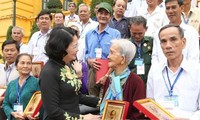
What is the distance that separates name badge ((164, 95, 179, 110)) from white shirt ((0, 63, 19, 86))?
3081 millimetres

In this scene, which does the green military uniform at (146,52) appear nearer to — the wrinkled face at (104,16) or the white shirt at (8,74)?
the wrinkled face at (104,16)

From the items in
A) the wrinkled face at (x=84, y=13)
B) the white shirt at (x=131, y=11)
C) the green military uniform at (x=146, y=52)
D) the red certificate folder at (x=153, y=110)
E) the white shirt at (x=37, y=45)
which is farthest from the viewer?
the wrinkled face at (x=84, y=13)

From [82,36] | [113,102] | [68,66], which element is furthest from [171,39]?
[82,36]

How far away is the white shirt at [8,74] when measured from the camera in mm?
5574

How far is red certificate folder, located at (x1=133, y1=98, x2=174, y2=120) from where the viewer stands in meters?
2.93

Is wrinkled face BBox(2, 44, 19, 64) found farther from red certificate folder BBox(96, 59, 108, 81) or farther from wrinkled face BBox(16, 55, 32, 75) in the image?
red certificate folder BBox(96, 59, 108, 81)

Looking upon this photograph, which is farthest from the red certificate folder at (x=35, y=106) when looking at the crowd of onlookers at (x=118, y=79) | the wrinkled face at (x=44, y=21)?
the wrinkled face at (x=44, y=21)

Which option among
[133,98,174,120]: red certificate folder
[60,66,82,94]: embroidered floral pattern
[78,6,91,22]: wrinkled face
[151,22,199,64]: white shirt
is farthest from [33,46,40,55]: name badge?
[133,98,174,120]: red certificate folder

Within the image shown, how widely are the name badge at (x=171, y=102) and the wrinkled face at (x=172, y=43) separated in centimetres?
39

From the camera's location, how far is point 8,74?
18.5 ft

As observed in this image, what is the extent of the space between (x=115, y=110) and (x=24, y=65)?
2078 millimetres

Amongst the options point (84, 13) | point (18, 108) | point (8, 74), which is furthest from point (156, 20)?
point (18, 108)

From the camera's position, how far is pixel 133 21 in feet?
16.3

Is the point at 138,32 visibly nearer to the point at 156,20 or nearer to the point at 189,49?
the point at 189,49
